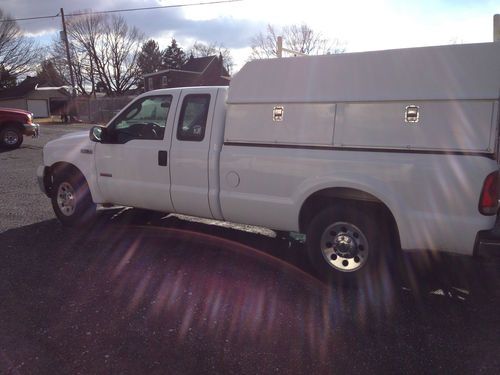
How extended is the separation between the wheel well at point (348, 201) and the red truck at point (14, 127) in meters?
14.9

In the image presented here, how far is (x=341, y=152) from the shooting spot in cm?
403

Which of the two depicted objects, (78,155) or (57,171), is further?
(57,171)

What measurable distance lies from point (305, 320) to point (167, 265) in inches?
70.3

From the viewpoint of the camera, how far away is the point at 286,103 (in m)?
4.28

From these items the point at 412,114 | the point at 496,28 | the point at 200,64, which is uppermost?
the point at 200,64

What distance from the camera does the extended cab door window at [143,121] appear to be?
525cm

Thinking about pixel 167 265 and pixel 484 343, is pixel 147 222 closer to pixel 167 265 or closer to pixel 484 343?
pixel 167 265

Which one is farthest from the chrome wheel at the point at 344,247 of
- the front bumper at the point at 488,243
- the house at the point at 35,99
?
the house at the point at 35,99

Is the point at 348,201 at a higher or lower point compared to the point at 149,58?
lower

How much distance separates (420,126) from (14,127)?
16.2m

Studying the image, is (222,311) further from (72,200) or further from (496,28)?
(496,28)

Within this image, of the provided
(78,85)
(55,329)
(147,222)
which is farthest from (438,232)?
(78,85)

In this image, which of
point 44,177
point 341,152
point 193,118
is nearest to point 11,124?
point 44,177

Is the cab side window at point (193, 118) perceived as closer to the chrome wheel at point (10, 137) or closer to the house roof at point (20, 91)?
the chrome wheel at point (10, 137)
